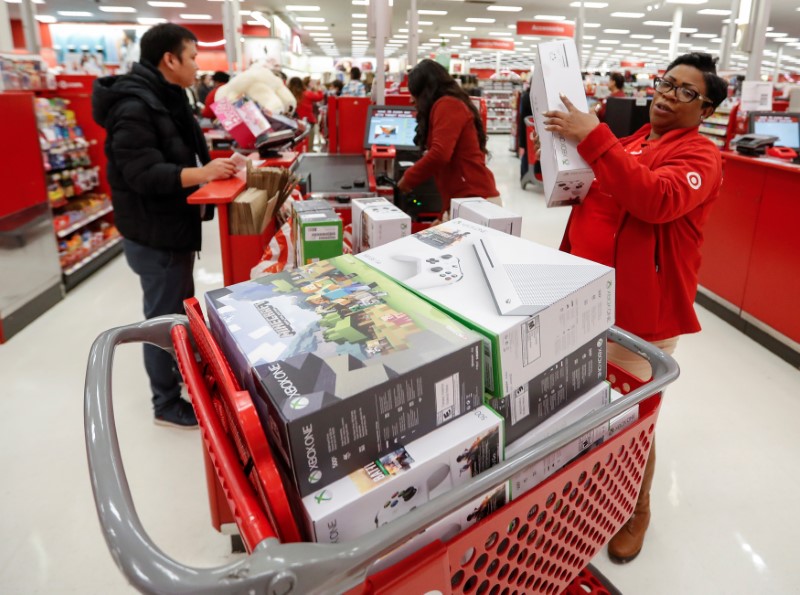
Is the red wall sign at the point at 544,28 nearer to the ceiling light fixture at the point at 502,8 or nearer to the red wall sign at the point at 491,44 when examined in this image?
the ceiling light fixture at the point at 502,8

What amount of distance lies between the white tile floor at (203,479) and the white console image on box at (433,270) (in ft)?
4.73

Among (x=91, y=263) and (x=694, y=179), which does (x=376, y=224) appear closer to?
(x=694, y=179)

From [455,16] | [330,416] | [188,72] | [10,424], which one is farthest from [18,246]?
[455,16]

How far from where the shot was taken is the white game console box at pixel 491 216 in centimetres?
159

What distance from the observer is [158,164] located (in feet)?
7.27

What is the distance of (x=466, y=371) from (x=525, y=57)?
36.5m

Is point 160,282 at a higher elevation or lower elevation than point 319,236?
lower

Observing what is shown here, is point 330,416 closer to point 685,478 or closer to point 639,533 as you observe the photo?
point 639,533

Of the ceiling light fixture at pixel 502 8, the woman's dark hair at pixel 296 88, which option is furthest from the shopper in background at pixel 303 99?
the ceiling light fixture at pixel 502 8

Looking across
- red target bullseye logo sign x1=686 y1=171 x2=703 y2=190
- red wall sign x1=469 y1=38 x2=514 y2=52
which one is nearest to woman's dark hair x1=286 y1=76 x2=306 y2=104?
red target bullseye logo sign x1=686 y1=171 x2=703 y2=190

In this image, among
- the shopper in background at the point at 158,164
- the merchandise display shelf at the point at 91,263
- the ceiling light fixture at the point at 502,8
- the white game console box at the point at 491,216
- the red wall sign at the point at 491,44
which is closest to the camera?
the white game console box at the point at 491,216

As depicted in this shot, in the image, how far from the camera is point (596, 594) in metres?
1.59

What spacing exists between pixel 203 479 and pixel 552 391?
1.88 m

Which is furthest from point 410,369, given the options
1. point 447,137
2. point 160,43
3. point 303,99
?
point 303,99
